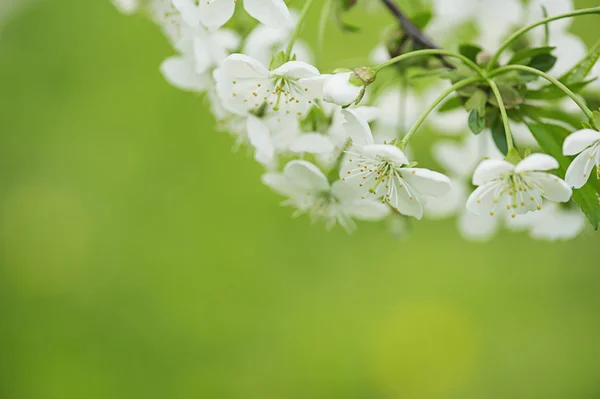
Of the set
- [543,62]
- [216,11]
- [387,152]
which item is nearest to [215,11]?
[216,11]

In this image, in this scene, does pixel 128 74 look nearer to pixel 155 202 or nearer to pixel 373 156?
pixel 155 202

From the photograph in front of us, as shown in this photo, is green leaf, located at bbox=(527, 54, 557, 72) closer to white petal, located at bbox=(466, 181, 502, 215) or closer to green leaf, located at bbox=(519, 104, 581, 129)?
green leaf, located at bbox=(519, 104, 581, 129)

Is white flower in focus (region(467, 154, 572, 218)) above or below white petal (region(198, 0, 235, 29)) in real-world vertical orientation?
below

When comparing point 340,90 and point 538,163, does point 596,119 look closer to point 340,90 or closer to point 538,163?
point 538,163

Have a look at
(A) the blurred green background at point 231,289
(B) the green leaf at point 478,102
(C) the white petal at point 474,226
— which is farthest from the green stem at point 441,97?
(A) the blurred green background at point 231,289

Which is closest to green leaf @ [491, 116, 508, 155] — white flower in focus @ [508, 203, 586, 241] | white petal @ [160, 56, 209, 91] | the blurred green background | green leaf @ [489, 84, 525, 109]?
green leaf @ [489, 84, 525, 109]
